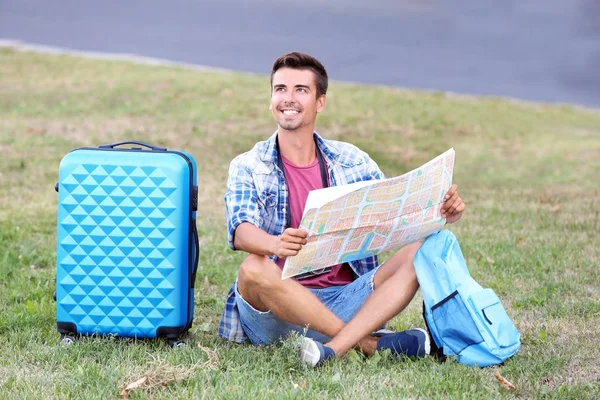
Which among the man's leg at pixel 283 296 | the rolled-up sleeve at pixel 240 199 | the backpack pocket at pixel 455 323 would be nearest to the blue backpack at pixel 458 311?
the backpack pocket at pixel 455 323

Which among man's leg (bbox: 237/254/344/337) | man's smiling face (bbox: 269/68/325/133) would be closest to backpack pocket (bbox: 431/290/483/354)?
man's leg (bbox: 237/254/344/337)

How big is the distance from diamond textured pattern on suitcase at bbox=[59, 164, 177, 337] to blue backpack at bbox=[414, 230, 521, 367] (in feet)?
3.97

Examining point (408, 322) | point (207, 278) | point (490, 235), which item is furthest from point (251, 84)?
point (408, 322)

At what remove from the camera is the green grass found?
3.36 meters

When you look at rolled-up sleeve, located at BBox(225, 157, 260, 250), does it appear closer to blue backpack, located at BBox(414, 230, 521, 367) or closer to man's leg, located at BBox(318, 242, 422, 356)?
man's leg, located at BBox(318, 242, 422, 356)

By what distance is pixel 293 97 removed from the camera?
389 cm

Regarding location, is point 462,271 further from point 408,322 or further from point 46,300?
point 46,300

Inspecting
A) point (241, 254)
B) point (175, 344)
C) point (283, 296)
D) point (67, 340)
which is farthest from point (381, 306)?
point (241, 254)

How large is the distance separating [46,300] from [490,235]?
392 centimetres

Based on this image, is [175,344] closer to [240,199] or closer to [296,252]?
[240,199]

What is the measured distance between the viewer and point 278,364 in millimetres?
3559

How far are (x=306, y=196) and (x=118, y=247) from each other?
956mm

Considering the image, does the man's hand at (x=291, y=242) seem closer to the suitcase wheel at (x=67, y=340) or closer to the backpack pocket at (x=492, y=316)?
the backpack pocket at (x=492, y=316)

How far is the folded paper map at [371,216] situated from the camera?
323cm
